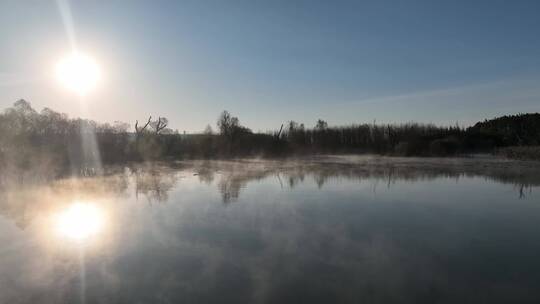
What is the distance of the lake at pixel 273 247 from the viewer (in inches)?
181

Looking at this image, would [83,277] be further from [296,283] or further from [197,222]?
[197,222]

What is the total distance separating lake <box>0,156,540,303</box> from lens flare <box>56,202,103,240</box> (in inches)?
1.5

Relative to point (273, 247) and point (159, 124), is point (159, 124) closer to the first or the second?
point (159, 124)

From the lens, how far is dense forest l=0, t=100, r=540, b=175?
26.5 metres

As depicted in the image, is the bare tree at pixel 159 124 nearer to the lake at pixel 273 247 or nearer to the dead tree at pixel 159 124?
the dead tree at pixel 159 124

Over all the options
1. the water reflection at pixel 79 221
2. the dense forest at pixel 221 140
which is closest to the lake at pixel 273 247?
the water reflection at pixel 79 221

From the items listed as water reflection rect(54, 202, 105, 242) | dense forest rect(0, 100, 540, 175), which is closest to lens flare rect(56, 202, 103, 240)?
water reflection rect(54, 202, 105, 242)

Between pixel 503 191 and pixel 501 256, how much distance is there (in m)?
7.33

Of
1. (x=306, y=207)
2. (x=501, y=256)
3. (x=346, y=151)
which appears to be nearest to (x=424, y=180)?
(x=306, y=207)

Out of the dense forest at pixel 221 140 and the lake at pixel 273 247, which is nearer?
the lake at pixel 273 247

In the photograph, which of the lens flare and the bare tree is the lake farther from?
the bare tree

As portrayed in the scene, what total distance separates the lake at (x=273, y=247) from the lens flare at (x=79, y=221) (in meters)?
0.04

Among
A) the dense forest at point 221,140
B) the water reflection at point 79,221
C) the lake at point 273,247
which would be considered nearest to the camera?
the lake at point 273,247

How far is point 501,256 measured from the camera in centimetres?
584
